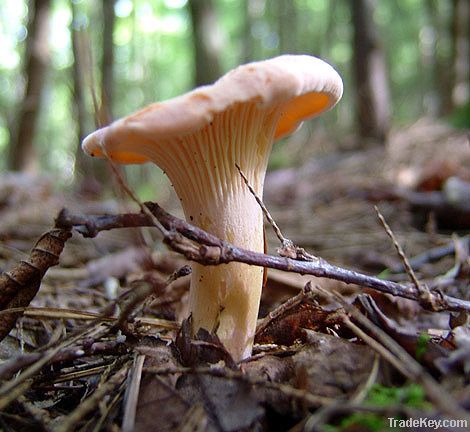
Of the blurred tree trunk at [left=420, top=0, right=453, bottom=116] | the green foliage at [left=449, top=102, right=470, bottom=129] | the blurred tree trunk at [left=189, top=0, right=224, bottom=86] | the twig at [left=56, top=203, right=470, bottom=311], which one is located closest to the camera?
the twig at [left=56, top=203, right=470, bottom=311]

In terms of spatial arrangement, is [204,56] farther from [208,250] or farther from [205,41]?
[208,250]

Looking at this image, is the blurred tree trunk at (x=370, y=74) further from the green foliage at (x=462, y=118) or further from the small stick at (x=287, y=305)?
the small stick at (x=287, y=305)

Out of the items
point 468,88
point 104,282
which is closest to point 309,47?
point 468,88

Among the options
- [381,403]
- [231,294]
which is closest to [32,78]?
[231,294]

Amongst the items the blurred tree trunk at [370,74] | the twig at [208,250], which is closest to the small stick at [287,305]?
the twig at [208,250]

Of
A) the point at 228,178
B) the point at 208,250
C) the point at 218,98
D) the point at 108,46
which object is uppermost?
the point at 108,46

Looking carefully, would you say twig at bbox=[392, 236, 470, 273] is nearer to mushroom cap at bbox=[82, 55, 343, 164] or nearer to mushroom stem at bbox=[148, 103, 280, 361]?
mushroom stem at bbox=[148, 103, 280, 361]

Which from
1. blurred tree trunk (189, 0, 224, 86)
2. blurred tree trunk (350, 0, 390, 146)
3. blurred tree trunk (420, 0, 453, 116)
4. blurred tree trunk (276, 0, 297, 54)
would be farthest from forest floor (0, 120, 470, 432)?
blurred tree trunk (276, 0, 297, 54)
